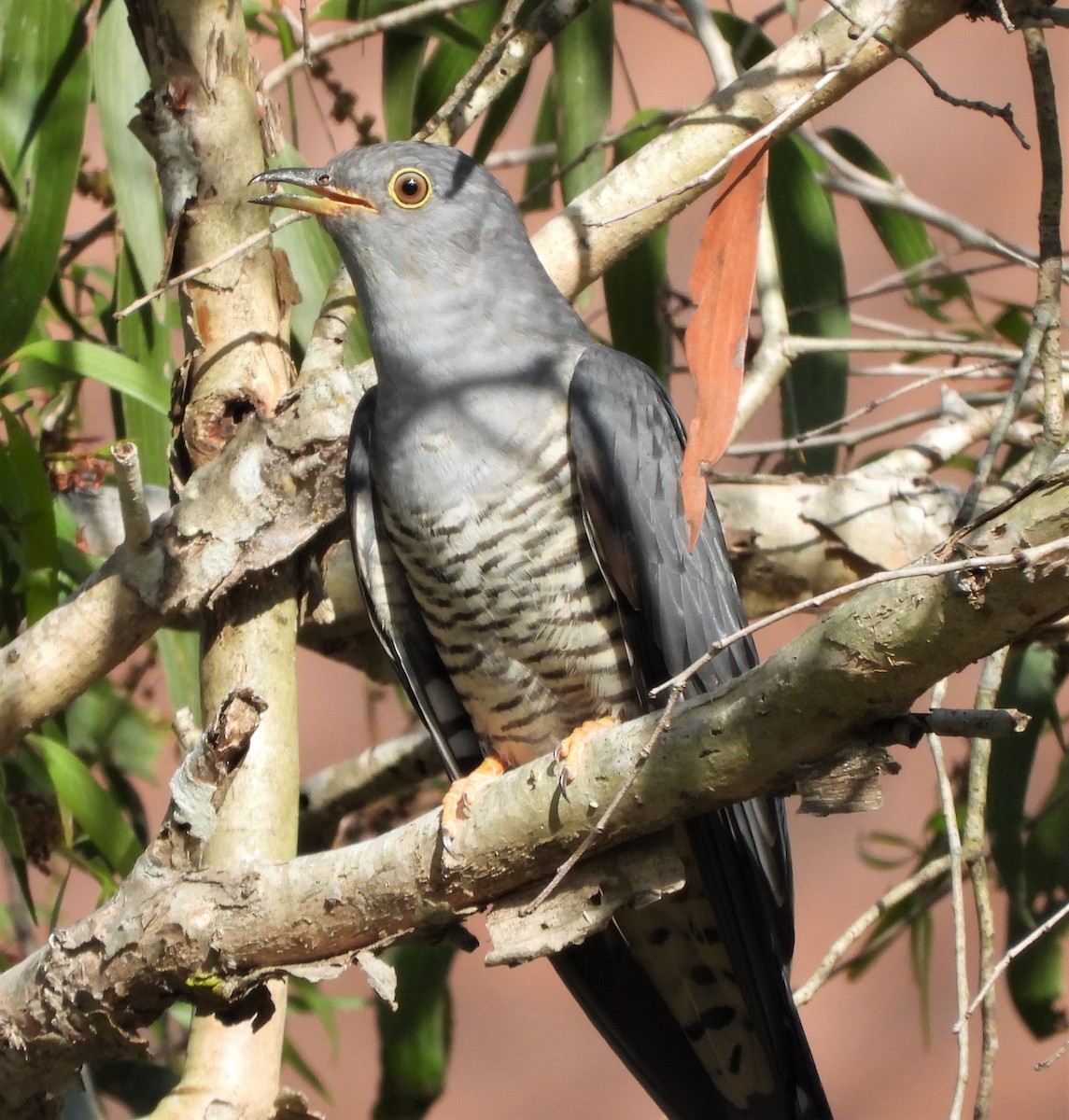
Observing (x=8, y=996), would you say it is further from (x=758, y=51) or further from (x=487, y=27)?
(x=758, y=51)

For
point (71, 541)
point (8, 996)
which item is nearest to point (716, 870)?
point (8, 996)

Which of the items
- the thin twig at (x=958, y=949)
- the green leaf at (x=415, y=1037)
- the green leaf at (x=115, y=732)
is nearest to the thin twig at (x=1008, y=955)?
the thin twig at (x=958, y=949)

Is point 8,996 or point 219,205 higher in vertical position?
point 219,205

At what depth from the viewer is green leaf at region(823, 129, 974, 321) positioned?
2998 mm

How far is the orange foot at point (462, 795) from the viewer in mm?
1576

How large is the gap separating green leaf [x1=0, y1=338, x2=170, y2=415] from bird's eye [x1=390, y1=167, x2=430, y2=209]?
0.53m

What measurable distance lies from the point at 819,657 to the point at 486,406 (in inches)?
41.8

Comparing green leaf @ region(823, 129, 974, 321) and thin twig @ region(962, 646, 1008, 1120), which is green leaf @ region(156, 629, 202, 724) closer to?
thin twig @ region(962, 646, 1008, 1120)

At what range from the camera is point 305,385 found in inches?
85.4

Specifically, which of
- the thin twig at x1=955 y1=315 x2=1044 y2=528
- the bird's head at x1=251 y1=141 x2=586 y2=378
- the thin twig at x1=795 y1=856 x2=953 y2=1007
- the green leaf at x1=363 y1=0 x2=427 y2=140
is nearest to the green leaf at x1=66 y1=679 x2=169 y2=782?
the bird's head at x1=251 y1=141 x2=586 y2=378

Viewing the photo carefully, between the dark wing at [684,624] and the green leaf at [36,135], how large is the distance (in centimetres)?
99

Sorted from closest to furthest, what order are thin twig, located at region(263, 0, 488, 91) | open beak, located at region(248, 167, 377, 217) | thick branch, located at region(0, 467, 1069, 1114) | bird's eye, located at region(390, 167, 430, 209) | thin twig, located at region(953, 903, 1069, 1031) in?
1. thick branch, located at region(0, 467, 1069, 1114)
2. thin twig, located at region(953, 903, 1069, 1031)
3. open beak, located at region(248, 167, 377, 217)
4. bird's eye, located at region(390, 167, 430, 209)
5. thin twig, located at region(263, 0, 488, 91)

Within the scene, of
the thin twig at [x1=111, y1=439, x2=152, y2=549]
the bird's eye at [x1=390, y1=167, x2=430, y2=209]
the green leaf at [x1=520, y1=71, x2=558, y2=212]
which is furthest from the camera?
the green leaf at [x1=520, y1=71, x2=558, y2=212]

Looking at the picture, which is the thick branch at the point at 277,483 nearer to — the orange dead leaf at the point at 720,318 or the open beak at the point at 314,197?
the open beak at the point at 314,197
